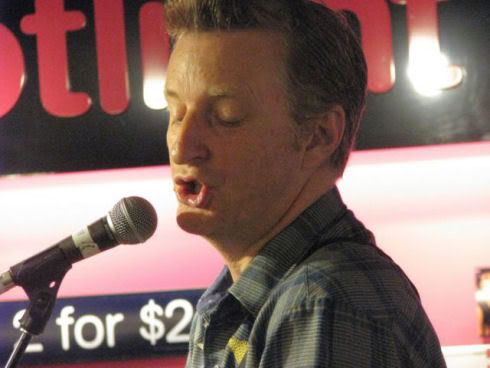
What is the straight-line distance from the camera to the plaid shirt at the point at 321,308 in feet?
2.93

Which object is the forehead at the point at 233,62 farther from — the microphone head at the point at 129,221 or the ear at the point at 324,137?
the microphone head at the point at 129,221

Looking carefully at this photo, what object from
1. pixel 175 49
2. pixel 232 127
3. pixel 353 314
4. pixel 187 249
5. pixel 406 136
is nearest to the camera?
pixel 353 314

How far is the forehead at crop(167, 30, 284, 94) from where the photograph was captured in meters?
1.13

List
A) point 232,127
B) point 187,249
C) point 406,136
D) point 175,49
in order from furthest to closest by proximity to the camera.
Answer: point 187,249 → point 406,136 → point 175,49 → point 232,127

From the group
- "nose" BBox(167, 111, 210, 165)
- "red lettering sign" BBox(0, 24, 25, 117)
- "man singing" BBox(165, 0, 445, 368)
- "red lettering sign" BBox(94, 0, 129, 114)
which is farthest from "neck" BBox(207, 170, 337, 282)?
"red lettering sign" BBox(0, 24, 25, 117)

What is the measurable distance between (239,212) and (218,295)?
8.6 inches

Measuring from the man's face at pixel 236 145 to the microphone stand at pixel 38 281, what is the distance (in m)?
0.27

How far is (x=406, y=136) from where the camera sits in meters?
2.57

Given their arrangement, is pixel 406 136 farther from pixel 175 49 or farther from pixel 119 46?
pixel 175 49

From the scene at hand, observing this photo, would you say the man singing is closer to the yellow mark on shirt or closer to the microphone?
the yellow mark on shirt

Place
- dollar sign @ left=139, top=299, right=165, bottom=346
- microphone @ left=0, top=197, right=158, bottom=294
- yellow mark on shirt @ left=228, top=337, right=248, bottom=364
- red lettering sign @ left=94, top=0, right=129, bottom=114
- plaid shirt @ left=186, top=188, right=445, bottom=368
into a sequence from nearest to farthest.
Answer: plaid shirt @ left=186, top=188, right=445, bottom=368, yellow mark on shirt @ left=228, top=337, right=248, bottom=364, microphone @ left=0, top=197, right=158, bottom=294, dollar sign @ left=139, top=299, right=165, bottom=346, red lettering sign @ left=94, top=0, right=129, bottom=114

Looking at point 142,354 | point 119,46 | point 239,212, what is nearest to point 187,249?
point 142,354

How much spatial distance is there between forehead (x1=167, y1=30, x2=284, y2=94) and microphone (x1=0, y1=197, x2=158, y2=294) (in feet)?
0.83

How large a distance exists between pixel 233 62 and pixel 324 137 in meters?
0.17
